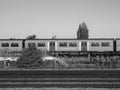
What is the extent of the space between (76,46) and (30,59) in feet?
49.8

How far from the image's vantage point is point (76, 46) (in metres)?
40.2

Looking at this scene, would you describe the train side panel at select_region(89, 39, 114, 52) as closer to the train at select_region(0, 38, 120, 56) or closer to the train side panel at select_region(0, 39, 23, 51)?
the train at select_region(0, 38, 120, 56)

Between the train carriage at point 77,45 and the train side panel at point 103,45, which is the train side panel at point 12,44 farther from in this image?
the train side panel at point 103,45

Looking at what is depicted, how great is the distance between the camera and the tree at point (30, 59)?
26.7 m

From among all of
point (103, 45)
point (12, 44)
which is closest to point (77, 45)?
point (103, 45)

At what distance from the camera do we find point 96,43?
39.8 m

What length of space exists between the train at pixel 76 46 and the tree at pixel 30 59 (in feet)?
39.8

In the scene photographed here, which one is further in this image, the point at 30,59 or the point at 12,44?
the point at 12,44

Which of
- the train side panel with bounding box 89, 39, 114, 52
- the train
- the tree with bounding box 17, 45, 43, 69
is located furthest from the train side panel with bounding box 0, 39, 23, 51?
the train side panel with bounding box 89, 39, 114, 52

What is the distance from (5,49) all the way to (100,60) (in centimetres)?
1813

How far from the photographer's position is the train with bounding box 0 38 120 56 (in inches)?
1565

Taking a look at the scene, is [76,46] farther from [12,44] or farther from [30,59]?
[30,59]

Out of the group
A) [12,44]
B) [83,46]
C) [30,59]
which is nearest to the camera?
[30,59]

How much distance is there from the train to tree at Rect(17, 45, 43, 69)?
12126 millimetres
